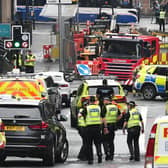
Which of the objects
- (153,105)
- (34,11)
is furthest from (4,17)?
(153,105)

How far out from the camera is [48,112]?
20.2 m

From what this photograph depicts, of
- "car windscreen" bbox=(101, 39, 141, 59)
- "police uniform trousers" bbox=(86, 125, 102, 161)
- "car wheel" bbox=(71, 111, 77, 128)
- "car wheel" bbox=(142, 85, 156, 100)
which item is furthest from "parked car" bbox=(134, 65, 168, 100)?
"police uniform trousers" bbox=(86, 125, 102, 161)

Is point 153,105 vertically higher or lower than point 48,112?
lower

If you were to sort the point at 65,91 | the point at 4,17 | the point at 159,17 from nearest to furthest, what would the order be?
the point at 65,91
the point at 4,17
the point at 159,17

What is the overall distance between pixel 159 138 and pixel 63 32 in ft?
130

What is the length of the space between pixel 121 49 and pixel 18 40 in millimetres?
12324

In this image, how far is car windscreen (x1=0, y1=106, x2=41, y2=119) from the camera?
19.4 meters

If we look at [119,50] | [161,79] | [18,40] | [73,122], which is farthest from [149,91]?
[73,122]

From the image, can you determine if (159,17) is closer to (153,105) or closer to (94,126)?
(153,105)

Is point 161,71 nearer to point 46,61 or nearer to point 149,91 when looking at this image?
point 149,91

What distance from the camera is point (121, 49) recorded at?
44.6 metres

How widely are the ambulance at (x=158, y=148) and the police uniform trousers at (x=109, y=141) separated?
8789 millimetres

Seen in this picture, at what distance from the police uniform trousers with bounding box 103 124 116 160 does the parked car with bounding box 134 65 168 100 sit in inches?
689

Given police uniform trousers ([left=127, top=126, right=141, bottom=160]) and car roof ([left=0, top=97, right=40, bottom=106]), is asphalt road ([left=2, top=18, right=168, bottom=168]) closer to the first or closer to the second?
police uniform trousers ([left=127, top=126, right=141, bottom=160])
